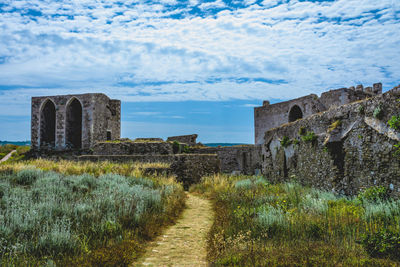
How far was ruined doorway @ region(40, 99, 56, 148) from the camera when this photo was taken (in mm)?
31984

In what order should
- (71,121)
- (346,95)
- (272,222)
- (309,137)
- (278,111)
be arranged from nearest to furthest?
(272,222) → (309,137) → (346,95) → (278,111) → (71,121)

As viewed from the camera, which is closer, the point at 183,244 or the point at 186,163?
the point at 183,244

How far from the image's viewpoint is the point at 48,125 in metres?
32.7

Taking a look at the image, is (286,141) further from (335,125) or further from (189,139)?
(189,139)

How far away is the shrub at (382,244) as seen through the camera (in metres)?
4.32

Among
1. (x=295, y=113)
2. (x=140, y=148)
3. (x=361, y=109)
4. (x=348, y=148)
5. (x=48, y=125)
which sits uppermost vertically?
(x=295, y=113)

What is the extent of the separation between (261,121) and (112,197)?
2348cm

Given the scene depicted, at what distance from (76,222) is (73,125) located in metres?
28.9

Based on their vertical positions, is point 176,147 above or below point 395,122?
below

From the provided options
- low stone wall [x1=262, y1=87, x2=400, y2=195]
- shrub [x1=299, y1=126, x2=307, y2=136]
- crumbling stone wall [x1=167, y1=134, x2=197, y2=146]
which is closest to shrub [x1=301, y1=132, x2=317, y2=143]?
low stone wall [x1=262, y1=87, x2=400, y2=195]

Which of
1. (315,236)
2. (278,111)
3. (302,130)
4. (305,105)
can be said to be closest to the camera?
(315,236)

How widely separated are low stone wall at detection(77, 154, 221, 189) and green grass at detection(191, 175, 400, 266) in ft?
27.1

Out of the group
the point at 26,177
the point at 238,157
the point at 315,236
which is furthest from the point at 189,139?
the point at 315,236

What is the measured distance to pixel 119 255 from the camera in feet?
16.1
